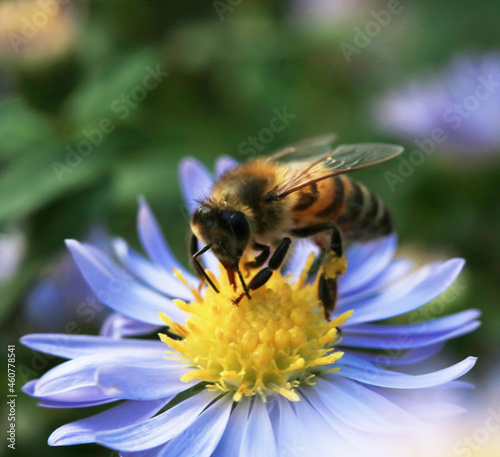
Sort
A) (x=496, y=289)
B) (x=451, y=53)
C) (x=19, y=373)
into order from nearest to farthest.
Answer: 1. (x=19, y=373)
2. (x=496, y=289)
3. (x=451, y=53)

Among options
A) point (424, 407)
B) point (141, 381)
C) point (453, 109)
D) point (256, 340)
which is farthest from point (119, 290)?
point (453, 109)

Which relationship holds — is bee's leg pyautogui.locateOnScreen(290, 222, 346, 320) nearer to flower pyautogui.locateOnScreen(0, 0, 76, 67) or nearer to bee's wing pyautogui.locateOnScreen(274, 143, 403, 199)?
bee's wing pyautogui.locateOnScreen(274, 143, 403, 199)

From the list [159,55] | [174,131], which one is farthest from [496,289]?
[159,55]

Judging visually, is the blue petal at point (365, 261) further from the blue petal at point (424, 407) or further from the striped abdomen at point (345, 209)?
the blue petal at point (424, 407)

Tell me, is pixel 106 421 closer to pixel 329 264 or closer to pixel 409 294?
pixel 329 264

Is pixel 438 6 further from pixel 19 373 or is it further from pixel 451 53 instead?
pixel 19 373

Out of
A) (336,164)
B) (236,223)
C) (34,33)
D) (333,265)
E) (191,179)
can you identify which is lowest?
(333,265)
